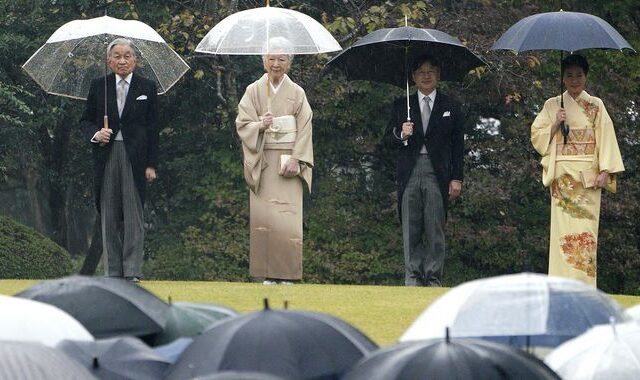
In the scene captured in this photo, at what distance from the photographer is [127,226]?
1315cm

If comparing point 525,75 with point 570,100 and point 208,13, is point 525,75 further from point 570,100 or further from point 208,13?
point 570,100

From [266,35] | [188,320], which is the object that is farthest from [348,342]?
[266,35]

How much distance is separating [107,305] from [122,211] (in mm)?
6345

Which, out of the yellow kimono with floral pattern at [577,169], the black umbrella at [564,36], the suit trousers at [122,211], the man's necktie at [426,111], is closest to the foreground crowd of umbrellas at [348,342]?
the suit trousers at [122,211]

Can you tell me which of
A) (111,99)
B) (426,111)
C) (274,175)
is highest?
(111,99)

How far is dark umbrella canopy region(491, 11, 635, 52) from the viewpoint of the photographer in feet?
42.6

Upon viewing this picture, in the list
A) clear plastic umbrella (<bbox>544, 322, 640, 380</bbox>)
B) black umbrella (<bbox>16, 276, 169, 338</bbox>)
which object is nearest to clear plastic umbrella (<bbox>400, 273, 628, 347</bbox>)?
clear plastic umbrella (<bbox>544, 322, 640, 380</bbox>)

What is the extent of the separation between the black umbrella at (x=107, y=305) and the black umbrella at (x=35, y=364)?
1792 millimetres

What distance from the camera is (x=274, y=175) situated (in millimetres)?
13742

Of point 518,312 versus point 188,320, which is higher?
point 518,312

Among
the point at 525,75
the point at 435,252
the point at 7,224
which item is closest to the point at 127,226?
the point at 435,252

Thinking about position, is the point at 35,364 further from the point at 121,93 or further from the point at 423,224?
the point at 423,224

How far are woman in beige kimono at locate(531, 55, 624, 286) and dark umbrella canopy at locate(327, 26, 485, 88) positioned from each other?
116 centimetres

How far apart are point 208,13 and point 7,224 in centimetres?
395
